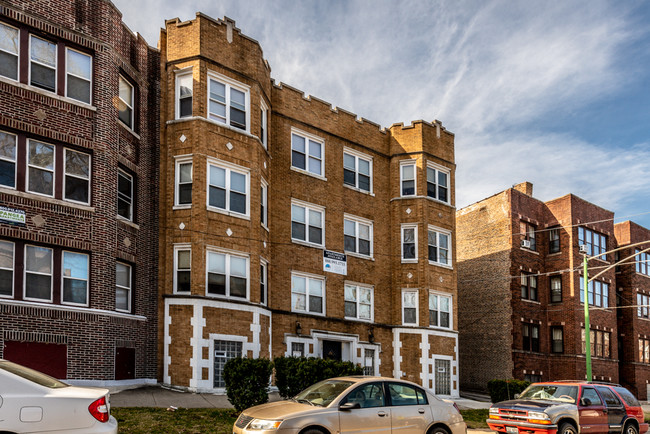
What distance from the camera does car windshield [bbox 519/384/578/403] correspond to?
16203 millimetres

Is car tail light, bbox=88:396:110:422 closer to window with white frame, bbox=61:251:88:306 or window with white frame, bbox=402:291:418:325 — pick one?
window with white frame, bbox=61:251:88:306

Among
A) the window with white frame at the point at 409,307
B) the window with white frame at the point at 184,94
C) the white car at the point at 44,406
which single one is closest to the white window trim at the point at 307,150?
the window with white frame at the point at 184,94

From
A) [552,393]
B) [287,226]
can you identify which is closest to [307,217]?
[287,226]

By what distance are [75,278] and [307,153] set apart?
11802mm

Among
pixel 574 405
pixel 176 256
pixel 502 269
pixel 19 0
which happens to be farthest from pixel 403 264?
pixel 19 0

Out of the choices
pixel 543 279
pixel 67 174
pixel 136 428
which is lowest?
pixel 136 428

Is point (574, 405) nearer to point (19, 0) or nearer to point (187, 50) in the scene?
point (187, 50)

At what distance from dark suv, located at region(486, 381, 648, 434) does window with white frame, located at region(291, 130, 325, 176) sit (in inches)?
539

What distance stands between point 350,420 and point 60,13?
14851 mm

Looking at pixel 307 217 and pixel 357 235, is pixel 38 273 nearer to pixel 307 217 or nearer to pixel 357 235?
pixel 307 217

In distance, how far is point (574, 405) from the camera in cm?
1584

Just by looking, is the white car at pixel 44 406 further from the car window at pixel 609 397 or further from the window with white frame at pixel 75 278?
the car window at pixel 609 397

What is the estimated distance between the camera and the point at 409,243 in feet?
98.9

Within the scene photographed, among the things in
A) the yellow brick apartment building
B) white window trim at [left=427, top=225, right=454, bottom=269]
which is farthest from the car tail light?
white window trim at [left=427, top=225, right=454, bottom=269]
